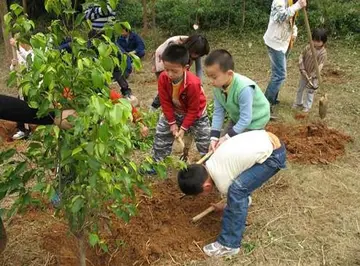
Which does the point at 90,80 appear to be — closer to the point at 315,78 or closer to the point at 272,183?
the point at 272,183

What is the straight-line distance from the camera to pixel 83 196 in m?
2.14

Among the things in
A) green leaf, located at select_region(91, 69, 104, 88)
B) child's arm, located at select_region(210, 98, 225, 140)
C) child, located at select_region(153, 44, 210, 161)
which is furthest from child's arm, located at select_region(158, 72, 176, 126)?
green leaf, located at select_region(91, 69, 104, 88)

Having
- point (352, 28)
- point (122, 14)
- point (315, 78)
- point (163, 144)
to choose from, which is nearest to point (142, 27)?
point (122, 14)

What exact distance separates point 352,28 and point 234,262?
24.3 feet

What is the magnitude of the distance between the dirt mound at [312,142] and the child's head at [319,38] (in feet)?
3.72

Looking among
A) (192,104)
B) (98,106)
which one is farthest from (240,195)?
(98,106)

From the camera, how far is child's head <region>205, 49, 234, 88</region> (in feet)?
10.7

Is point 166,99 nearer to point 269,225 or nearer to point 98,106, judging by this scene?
point 269,225

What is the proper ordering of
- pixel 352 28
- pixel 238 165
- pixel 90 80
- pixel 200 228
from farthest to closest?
pixel 352 28 → pixel 200 228 → pixel 238 165 → pixel 90 80

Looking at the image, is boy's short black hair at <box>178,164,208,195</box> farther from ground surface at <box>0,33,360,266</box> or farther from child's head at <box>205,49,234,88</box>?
child's head at <box>205,49,234,88</box>

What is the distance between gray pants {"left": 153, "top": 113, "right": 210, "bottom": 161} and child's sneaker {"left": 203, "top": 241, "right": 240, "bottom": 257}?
115 centimetres

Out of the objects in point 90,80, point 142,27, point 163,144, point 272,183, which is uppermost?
point 90,80

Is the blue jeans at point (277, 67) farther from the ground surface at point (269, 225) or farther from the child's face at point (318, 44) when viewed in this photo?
the ground surface at point (269, 225)

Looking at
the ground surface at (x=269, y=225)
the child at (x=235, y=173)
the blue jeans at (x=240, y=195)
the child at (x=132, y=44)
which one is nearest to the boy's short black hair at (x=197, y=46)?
the ground surface at (x=269, y=225)
